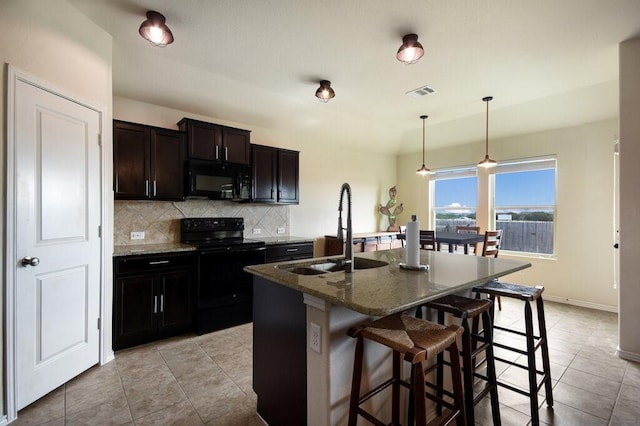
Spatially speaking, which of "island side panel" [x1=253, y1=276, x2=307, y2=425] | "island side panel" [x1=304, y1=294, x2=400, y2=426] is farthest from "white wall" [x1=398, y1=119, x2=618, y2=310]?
"island side panel" [x1=253, y1=276, x2=307, y2=425]

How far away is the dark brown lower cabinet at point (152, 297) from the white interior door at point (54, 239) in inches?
11.4

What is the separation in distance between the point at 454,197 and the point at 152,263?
16.5 ft

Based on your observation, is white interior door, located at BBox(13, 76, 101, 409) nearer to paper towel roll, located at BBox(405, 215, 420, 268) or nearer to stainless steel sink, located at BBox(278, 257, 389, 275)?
stainless steel sink, located at BBox(278, 257, 389, 275)

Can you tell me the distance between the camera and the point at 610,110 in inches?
150

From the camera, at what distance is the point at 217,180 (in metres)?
3.67

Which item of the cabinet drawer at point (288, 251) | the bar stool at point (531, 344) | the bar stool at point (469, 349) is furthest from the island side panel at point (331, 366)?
the cabinet drawer at point (288, 251)

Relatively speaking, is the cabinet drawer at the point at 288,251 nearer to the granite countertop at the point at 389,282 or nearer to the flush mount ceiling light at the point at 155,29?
the granite countertop at the point at 389,282

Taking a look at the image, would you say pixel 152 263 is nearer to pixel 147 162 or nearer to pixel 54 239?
pixel 54 239

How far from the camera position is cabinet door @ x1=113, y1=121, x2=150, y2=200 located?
3025 millimetres

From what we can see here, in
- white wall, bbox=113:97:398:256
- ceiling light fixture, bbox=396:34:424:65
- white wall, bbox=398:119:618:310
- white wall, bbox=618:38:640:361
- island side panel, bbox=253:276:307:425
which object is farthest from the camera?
white wall, bbox=113:97:398:256

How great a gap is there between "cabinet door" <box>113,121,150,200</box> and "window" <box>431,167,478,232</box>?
493 centimetres

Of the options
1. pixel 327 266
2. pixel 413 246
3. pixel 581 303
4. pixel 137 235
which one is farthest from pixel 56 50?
pixel 581 303

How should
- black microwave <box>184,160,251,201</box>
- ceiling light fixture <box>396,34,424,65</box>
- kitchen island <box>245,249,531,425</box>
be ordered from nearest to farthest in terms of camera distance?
kitchen island <box>245,249,531,425</box> < ceiling light fixture <box>396,34,424,65</box> < black microwave <box>184,160,251,201</box>

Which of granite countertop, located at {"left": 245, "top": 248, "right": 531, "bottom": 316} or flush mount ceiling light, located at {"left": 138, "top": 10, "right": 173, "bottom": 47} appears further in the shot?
flush mount ceiling light, located at {"left": 138, "top": 10, "right": 173, "bottom": 47}
